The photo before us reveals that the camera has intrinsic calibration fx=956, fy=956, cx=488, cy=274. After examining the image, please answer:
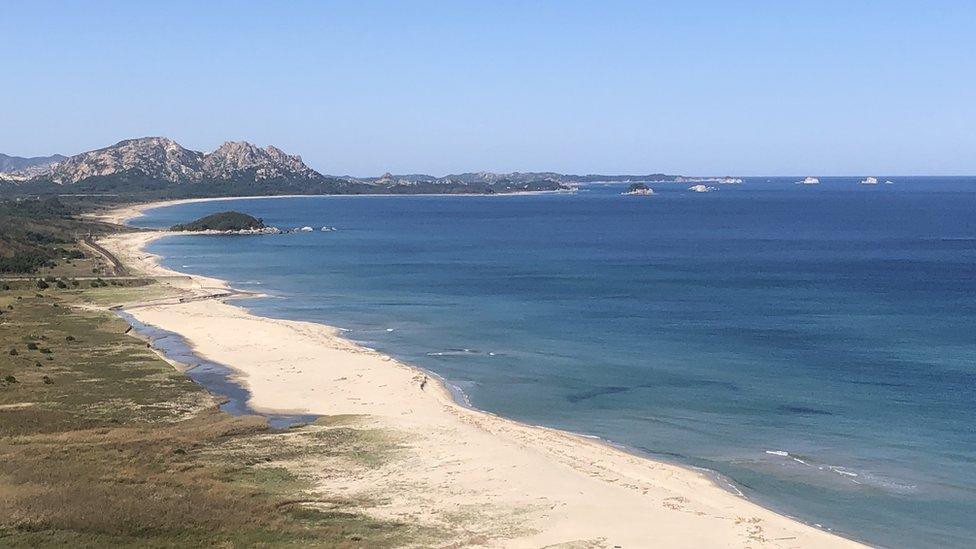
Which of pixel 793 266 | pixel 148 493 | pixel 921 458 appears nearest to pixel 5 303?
pixel 148 493

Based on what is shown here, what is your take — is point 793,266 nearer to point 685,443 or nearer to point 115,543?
point 685,443

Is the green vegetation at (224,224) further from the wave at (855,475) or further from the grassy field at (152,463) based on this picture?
the wave at (855,475)

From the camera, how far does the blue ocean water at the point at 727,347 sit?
3678 centimetres

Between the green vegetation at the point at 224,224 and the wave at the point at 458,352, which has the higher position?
the green vegetation at the point at 224,224

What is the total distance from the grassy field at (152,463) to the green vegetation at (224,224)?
435 ft

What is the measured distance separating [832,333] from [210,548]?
5137cm

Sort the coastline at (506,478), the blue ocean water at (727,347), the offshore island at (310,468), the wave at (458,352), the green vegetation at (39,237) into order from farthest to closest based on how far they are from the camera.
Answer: the green vegetation at (39,237) → the wave at (458,352) → the blue ocean water at (727,347) → the coastline at (506,478) → the offshore island at (310,468)

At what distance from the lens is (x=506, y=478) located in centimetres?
3462

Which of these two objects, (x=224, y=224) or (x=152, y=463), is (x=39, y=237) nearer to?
(x=224, y=224)

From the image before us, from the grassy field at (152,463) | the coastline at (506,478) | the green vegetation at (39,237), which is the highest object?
the green vegetation at (39,237)

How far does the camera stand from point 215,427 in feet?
134

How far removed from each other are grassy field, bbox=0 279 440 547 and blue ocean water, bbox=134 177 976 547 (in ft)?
43.2

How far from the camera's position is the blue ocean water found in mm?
36781

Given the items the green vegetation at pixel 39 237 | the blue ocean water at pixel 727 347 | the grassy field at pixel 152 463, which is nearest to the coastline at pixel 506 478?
the grassy field at pixel 152 463
